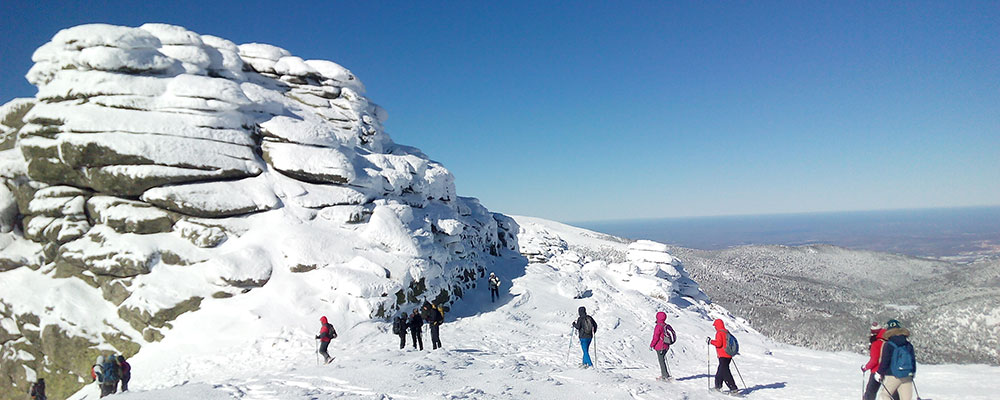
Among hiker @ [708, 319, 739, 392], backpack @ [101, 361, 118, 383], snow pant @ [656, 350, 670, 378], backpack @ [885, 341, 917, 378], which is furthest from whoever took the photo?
backpack @ [101, 361, 118, 383]

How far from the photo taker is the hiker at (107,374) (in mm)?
13938

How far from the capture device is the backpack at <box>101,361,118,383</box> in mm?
13930

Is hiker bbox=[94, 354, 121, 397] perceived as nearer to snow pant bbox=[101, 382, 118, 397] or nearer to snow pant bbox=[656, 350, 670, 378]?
snow pant bbox=[101, 382, 118, 397]

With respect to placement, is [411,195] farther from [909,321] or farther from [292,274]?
[909,321]

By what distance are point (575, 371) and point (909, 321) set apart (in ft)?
181

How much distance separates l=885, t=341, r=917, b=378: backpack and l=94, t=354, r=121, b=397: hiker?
67.0ft

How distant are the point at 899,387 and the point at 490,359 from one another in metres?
11.1

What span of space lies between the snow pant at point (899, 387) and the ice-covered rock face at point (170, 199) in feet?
60.5

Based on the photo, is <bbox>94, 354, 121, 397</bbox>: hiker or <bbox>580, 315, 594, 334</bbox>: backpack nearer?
<bbox>94, 354, 121, 397</bbox>: hiker

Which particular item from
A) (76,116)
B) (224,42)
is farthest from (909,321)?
(76,116)

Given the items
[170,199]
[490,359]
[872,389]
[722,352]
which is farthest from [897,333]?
[170,199]

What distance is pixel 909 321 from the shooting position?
161ft

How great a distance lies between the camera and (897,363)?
9078 mm

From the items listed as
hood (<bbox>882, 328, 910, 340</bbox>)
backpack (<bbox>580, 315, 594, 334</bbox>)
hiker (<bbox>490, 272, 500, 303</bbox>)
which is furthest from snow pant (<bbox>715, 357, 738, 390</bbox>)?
hiker (<bbox>490, 272, 500, 303</bbox>)
